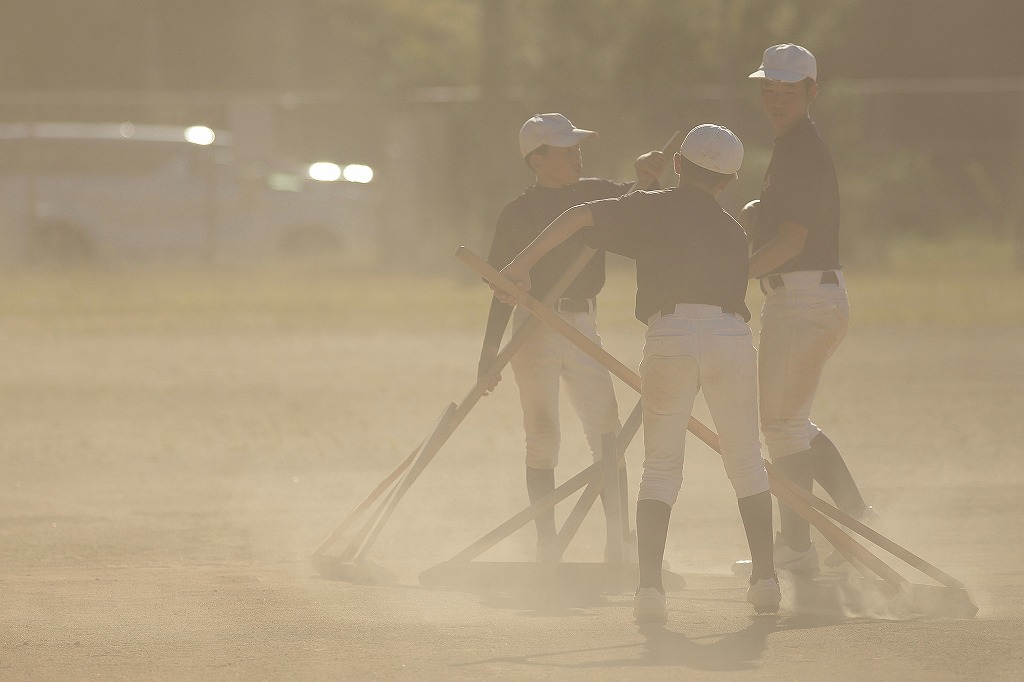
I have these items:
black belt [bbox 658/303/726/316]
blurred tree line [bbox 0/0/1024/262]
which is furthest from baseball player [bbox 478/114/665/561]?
blurred tree line [bbox 0/0/1024/262]

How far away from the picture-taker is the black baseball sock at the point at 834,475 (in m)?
7.11

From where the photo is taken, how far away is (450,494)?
9.05 m

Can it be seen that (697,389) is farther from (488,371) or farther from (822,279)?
(488,371)

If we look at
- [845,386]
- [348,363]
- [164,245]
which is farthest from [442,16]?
[845,386]

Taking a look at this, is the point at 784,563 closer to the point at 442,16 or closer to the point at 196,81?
the point at 442,16

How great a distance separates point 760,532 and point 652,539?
17.7 inches

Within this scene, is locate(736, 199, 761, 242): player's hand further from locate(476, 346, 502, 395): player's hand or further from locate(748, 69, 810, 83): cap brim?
locate(476, 346, 502, 395): player's hand

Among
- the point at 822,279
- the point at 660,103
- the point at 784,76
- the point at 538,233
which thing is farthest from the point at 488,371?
the point at 660,103

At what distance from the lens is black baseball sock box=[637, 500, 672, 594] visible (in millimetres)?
5883

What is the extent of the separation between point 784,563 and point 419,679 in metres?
2.47

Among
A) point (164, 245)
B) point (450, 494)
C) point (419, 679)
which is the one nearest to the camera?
point (419, 679)

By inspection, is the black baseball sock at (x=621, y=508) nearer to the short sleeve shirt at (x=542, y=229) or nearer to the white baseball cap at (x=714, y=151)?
the short sleeve shirt at (x=542, y=229)

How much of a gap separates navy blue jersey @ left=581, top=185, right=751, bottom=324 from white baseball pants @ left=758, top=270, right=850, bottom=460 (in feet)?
2.66

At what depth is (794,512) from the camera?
694 cm
